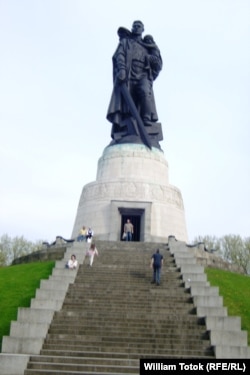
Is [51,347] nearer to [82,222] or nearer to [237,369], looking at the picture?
[237,369]

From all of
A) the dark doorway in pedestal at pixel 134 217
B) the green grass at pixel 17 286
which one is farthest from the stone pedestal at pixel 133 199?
the green grass at pixel 17 286

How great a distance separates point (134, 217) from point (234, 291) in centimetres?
1197

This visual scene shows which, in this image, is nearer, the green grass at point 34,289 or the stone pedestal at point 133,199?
the green grass at point 34,289

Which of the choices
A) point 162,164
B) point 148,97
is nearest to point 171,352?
point 162,164

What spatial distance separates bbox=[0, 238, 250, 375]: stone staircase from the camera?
1214 cm

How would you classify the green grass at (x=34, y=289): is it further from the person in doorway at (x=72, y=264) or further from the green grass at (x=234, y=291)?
the person in doorway at (x=72, y=264)

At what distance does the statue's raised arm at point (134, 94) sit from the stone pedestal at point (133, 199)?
132 cm

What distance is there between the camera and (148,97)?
109 feet

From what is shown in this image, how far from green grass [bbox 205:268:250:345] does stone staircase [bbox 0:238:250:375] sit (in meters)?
1.31

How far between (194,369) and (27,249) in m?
49.1

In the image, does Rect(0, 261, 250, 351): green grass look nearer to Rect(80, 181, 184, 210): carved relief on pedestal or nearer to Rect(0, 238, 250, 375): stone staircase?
Rect(0, 238, 250, 375): stone staircase

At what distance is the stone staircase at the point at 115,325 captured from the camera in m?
12.1

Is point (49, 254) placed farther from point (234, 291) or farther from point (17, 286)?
point (234, 291)

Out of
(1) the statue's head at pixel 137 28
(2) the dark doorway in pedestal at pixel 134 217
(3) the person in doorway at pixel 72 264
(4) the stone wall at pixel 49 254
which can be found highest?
(1) the statue's head at pixel 137 28
